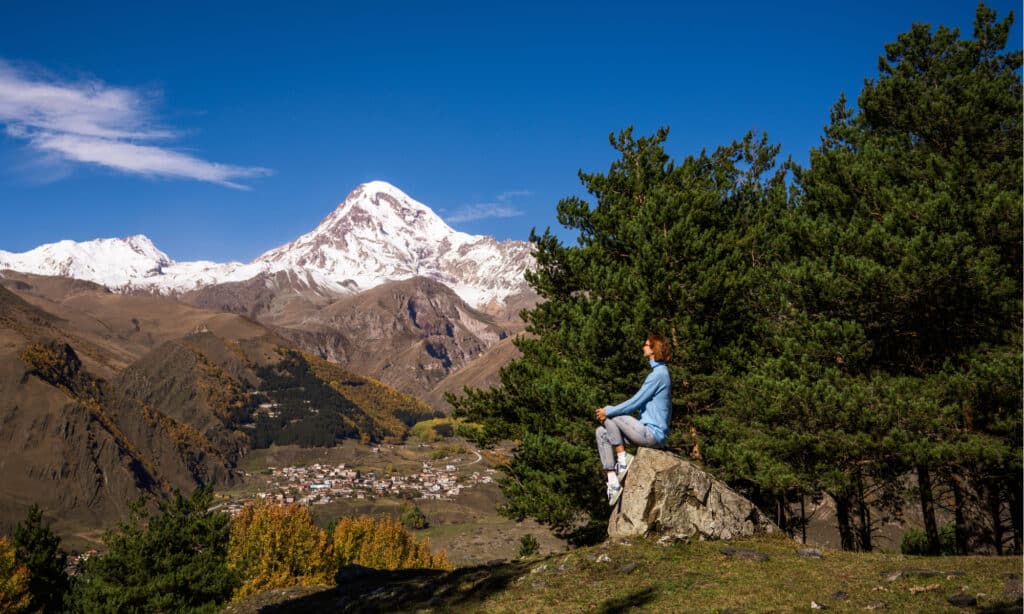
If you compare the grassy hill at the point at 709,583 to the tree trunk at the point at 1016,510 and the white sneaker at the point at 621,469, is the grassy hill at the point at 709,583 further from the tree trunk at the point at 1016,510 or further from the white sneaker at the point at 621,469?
the tree trunk at the point at 1016,510

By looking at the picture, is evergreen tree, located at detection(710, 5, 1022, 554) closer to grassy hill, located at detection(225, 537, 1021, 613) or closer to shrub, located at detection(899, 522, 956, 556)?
grassy hill, located at detection(225, 537, 1021, 613)

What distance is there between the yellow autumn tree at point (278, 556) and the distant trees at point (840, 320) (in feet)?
177

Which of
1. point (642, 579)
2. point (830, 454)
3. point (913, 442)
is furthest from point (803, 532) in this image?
point (642, 579)

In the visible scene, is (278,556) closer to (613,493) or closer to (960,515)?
(613,493)

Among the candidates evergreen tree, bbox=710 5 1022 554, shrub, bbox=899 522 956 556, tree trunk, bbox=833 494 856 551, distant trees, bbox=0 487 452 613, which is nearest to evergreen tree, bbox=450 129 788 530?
evergreen tree, bbox=710 5 1022 554

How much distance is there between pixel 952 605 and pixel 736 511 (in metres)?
6.58

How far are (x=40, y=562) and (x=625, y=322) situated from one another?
66439 millimetres

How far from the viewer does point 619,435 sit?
51.4 feet

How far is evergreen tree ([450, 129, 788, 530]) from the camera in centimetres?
2436

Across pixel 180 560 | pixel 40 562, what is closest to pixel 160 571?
pixel 180 560

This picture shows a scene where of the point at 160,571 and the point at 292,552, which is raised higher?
the point at 160,571

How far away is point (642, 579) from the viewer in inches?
545

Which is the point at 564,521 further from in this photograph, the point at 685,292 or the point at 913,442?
the point at 913,442

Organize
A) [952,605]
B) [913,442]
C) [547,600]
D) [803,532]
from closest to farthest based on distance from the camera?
[952,605], [547,600], [913,442], [803,532]
